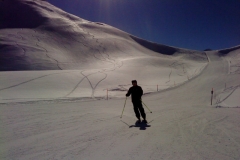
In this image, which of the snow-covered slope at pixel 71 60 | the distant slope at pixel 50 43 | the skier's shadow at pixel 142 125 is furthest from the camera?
the distant slope at pixel 50 43

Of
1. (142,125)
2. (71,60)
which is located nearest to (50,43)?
(71,60)

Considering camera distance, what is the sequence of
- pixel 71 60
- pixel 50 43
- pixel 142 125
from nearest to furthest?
pixel 142 125 < pixel 71 60 < pixel 50 43

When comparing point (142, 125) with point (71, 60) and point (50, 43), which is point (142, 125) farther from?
point (50, 43)

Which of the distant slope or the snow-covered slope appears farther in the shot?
the distant slope

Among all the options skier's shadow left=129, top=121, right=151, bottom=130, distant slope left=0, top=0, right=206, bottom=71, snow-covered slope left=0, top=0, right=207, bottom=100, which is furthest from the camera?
distant slope left=0, top=0, right=206, bottom=71

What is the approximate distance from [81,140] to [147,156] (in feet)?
7.00

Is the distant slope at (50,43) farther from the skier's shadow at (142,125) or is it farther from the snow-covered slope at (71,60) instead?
the skier's shadow at (142,125)

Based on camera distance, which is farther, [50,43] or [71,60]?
[50,43]

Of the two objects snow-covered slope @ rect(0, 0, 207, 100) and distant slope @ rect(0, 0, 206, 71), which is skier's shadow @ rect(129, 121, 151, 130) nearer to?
snow-covered slope @ rect(0, 0, 207, 100)

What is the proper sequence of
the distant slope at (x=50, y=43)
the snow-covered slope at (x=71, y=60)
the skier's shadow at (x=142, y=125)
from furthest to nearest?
the distant slope at (x=50, y=43)
the snow-covered slope at (x=71, y=60)
the skier's shadow at (x=142, y=125)

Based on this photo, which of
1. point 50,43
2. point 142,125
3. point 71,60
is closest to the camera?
point 142,125

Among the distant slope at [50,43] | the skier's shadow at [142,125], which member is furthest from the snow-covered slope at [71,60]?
the skier's shadow at [142,125]

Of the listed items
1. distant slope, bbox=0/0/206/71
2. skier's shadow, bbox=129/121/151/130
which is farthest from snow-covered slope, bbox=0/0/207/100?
skier's shadow, bbox=129/121/151/130

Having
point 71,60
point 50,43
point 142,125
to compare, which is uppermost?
point 50,43
